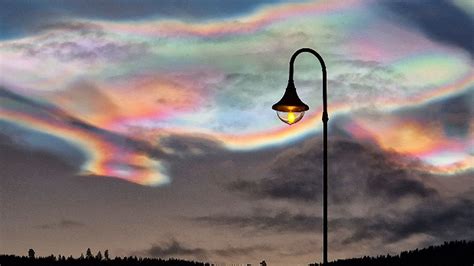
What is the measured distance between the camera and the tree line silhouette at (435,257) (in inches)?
1241

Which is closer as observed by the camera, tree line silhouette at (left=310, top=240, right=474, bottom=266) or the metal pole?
the metal pole

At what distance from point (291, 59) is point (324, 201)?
12.4 ft

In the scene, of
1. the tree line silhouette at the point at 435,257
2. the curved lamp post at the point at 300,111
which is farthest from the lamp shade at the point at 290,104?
the tree line silhouette at the point at 435,257

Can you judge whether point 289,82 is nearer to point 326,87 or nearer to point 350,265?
point 326,87

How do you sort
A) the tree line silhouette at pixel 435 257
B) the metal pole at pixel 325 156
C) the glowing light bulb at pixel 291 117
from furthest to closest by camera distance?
the tree line silhouette at pixel 435 257
the glowing light bulb at pixel 291 117
the metal pole at pixel 325 156

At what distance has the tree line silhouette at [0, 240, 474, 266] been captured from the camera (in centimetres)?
3166

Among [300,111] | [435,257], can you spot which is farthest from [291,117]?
[435,257]

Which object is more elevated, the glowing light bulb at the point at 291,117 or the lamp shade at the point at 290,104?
the lamp shade at the point at 290,104

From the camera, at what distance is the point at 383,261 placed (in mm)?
33938

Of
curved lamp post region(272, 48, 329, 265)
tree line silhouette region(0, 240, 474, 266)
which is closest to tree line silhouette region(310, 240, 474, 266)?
tree line silhouette region(0, 240, 474, 266)

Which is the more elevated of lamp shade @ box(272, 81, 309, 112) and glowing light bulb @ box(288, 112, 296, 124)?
lamp shade @ box(272, 81, 309, 112)

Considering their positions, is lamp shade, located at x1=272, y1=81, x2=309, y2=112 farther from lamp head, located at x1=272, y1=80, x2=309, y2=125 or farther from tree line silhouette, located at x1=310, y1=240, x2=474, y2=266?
tree line silhouette, located at x1=310, y1=240, x2=474, y2=266

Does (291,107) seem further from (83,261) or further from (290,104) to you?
(83,261)

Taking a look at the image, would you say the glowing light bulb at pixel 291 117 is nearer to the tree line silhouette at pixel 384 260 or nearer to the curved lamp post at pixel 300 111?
the curved lamp post at pixel 300 111
